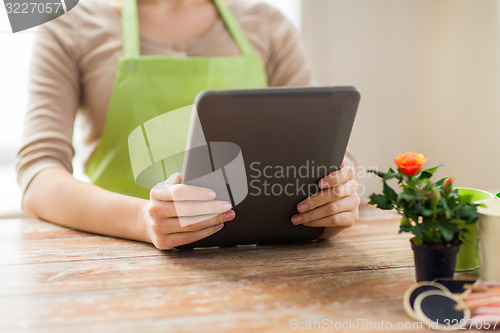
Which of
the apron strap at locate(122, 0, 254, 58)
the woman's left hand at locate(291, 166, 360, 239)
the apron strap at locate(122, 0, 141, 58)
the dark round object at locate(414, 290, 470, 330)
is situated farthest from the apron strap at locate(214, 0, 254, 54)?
the dark round object at locate(414, 290, 470, 330)

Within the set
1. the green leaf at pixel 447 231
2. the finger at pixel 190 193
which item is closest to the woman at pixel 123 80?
the finger at pixel 190 193

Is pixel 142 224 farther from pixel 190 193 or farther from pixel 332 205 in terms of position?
pixel 332 205

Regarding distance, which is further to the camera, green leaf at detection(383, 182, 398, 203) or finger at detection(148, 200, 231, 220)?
finger at detection(148, 200, 231, 220)

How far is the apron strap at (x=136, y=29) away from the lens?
43.3 inches

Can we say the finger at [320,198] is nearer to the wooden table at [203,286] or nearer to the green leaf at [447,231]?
the wooden table at [203,286]

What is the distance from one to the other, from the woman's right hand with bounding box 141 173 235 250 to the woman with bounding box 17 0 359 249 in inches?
2.5

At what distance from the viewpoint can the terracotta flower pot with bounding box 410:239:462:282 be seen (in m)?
0.55

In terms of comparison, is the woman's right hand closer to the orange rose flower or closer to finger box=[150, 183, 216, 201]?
finger box=[150, 183, 216, 201]

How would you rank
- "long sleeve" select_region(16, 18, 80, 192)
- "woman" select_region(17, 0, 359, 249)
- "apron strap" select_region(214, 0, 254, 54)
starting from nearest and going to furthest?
"woman" select_region(17, 0, 359, 249), "long sleeve" select_region(16, 18, 80, 192), "apron strap" select_region(214, 0, 254, 54)

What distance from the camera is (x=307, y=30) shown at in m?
1.86

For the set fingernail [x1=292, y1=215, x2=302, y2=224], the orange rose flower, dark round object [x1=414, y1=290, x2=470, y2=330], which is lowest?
fingernail [x1=292, y1=215, x2=302, y2=224]

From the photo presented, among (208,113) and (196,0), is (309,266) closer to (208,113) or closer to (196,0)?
(208,113)

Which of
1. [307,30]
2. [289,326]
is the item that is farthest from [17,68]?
[289,326]

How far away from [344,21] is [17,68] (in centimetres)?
131
